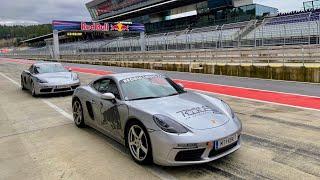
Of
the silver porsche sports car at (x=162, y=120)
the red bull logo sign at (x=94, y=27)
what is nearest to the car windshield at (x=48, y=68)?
the silver porsche sports car at (x=162, y=120)

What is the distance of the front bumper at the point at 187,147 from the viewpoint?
4672mm

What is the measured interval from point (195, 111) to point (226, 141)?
65 cm

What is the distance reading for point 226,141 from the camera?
4.91m

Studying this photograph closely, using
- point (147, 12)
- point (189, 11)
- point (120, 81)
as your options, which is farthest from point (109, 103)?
point (147, 12)

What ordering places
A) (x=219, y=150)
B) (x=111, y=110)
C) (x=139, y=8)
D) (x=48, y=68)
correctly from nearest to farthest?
(x=219, y=150) → (x=111, y=110) → (x=48, y=68) → (x=139, y=8)

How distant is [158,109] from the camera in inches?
209

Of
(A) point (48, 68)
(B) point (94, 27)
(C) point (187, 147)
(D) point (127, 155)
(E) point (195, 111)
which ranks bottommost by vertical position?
(D) point (127, 155)

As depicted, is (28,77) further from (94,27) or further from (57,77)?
(94,27)

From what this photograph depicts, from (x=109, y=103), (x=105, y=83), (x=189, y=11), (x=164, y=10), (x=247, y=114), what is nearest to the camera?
(x=109, y=103)

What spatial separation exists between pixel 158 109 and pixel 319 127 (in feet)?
11.6

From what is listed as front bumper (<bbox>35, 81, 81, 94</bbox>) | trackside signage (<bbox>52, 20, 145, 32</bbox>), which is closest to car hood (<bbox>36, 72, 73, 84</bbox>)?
front bumper (<bbox>35, 81, 81, 94</bbox>)

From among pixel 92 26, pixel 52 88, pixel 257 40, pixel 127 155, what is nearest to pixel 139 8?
pixel 92 26

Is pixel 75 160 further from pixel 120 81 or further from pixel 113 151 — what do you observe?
pixel 120 81

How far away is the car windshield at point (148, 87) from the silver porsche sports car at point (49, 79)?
7.12 m
